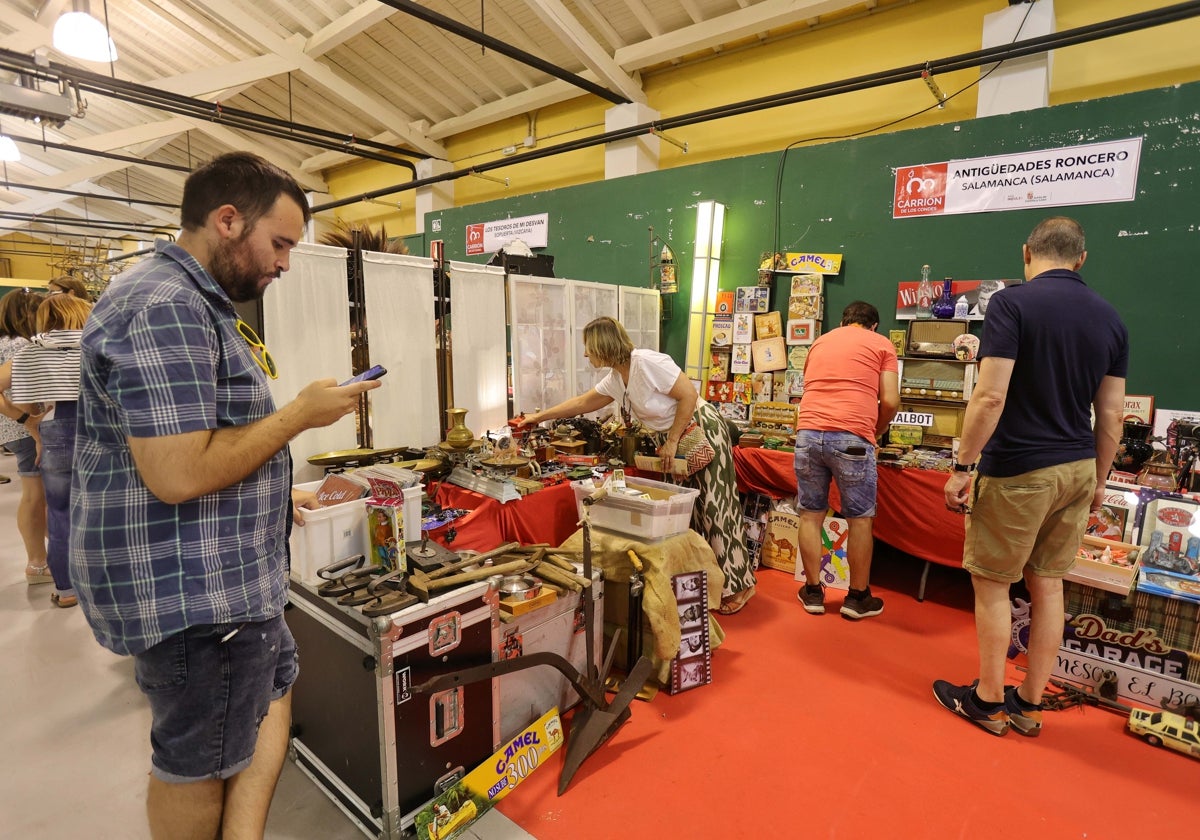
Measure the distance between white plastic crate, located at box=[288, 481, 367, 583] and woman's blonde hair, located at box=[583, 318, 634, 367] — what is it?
1334mm

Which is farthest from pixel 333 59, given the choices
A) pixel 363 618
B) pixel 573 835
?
pixel 573 835

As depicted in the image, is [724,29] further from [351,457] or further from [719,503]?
[351,457]

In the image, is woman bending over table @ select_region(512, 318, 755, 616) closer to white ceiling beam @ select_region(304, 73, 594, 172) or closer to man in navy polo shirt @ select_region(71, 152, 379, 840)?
man in navy polo shirt @ select_region(71, 152, 379, 840)

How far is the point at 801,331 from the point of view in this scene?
184 inches

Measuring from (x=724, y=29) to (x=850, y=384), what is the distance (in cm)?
398

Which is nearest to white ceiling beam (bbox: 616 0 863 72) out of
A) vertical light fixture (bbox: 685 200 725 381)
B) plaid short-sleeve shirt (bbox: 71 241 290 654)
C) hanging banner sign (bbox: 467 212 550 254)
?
vertical light fixture (bbox: 685 200 725 381)

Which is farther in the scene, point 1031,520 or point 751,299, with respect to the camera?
point 751,299

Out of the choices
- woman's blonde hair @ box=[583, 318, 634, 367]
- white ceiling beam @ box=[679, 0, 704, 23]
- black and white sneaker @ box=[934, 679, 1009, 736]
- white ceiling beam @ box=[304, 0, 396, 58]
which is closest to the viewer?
black and white sneaker @ box=[934, 679, 1009, 736]

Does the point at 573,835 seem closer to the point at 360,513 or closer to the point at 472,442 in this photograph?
the point at 360,513

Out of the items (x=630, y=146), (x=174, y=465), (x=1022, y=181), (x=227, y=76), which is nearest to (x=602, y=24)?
(x=630, y=146)

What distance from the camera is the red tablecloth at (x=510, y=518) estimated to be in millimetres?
2459

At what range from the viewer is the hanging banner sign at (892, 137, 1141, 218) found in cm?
354

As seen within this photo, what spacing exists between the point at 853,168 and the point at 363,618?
4.57m

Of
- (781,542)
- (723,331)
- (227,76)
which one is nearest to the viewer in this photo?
(781,542)
